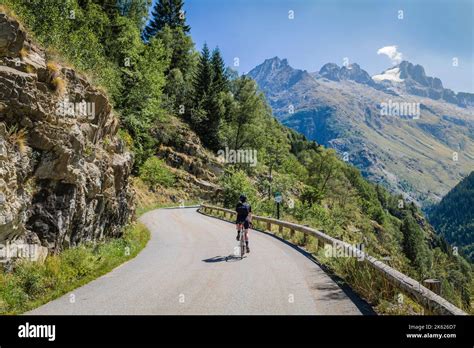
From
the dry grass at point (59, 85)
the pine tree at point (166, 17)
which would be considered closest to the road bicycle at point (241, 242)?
the dry grass at point (59, 85)

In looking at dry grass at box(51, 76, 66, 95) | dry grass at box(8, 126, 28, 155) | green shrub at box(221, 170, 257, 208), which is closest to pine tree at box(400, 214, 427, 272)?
green shrub at box(221, 170, 257, 208)

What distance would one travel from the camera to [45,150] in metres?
10.4

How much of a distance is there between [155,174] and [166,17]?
41.0m

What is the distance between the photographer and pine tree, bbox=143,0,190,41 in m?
73.5

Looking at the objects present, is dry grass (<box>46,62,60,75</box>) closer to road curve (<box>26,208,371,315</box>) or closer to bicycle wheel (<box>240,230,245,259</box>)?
road curve (<box>26,208,371,315</box>)

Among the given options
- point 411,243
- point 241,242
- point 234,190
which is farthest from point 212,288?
point 411,243

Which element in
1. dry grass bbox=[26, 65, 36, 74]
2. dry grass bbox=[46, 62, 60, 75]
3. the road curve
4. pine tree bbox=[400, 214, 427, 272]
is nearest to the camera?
the road curve

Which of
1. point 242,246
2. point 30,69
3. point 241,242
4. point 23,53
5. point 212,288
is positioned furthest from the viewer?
point 241,242

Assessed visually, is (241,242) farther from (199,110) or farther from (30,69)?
(199,110)

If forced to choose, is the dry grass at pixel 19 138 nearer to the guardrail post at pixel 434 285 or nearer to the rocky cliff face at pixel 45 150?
the rocky cliff face at pixel 45 150

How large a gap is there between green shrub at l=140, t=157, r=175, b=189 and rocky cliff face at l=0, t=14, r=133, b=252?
3364cm

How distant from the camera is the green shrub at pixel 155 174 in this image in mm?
48406
